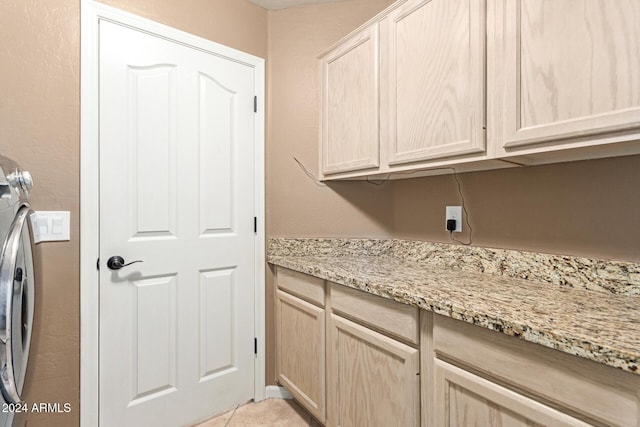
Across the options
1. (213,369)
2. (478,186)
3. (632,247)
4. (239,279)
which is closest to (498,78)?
(478,186)

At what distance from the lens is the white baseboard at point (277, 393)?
197 cm

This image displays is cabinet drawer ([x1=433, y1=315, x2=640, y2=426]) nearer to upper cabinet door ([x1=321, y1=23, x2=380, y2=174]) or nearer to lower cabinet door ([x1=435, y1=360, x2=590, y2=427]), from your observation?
lower cabinet door ([x1=435, y1=360, x2=590, y2=427])

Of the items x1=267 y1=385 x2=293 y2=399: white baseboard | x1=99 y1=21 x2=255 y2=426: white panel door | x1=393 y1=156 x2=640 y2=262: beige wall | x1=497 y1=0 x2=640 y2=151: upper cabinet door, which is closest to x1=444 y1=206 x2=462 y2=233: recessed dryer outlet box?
x1=393 y1=156 x2=640 y2=262: beige wall

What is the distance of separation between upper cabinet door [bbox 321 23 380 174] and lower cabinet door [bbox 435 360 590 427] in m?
0.97

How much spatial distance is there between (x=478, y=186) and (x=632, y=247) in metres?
0.58

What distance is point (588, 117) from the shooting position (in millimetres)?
897

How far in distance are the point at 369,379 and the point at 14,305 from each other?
3.83 ft

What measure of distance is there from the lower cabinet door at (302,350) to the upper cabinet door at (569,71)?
3.79 ft

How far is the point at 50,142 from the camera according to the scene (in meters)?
1.33

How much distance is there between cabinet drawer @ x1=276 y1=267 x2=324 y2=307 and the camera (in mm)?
1568

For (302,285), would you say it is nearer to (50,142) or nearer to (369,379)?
(369,379)

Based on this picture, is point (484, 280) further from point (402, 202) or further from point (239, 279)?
point (239, 279)

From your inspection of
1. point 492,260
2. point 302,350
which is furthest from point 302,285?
point 492,260

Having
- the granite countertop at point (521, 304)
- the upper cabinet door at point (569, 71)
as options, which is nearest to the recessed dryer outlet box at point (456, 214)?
the granite countertop at point (521, 304)
